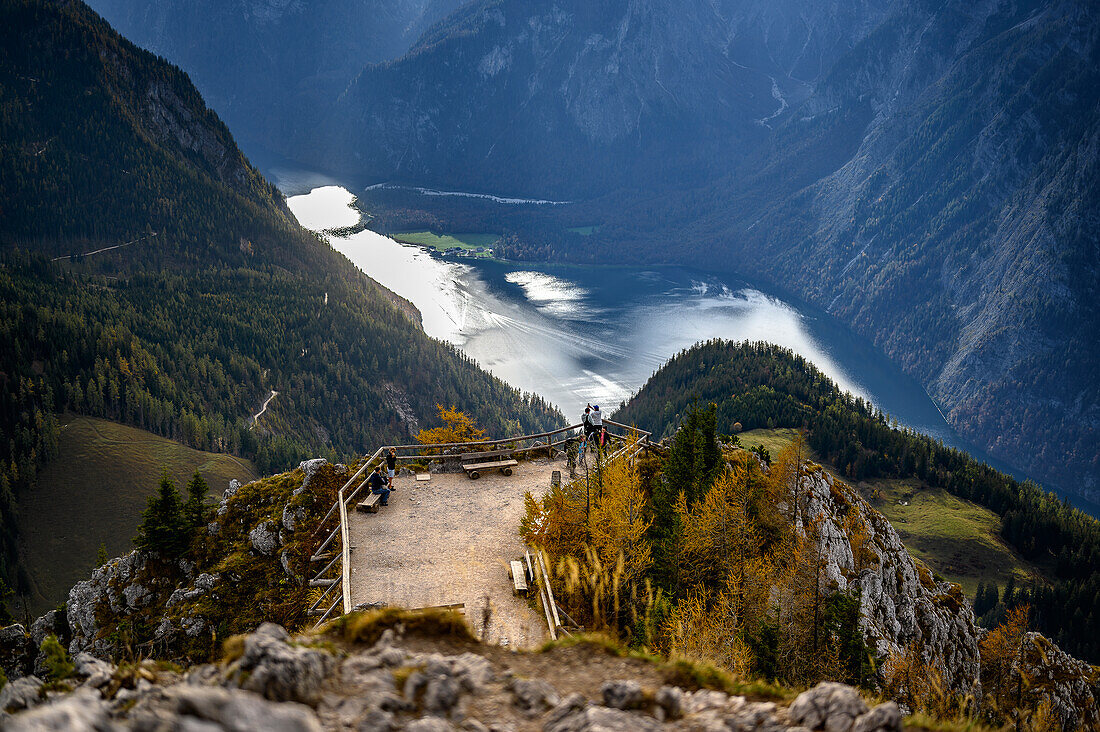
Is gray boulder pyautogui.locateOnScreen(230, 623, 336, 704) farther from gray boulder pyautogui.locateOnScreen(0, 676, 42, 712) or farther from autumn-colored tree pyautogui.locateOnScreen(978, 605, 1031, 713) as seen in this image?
autumn-colored tree pyautogui.locateOnScreen(978, 605, 1031, 713)

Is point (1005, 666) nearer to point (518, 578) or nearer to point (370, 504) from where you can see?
point (518, 578)

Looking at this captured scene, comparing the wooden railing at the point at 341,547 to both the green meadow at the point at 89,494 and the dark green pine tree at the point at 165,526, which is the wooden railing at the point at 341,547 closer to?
the dark green pine tree at the point at 165,526

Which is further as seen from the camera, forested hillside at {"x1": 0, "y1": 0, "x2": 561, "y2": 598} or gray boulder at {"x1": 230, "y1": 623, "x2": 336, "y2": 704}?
forested hillside at {"x1": 0, "y1": 0, "x2": 561, "y2": 598}

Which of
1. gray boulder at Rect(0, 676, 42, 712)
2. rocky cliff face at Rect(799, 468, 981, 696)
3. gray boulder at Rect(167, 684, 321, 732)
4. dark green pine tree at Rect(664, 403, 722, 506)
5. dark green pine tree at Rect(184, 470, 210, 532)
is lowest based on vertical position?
rocky cliff face at Rect(799, 468, 981, 696)

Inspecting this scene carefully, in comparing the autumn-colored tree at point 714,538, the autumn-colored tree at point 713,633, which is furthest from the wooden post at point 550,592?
the autumn-colored tree at point 714,538

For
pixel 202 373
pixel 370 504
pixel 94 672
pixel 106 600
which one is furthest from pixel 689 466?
pixel 202 373

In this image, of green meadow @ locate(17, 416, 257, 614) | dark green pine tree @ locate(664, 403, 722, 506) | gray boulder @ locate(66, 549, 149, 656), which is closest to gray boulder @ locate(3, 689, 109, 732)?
gray boulder @ locate(66, 549, 149, 656)

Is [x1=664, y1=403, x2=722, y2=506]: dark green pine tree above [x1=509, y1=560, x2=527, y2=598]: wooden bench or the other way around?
above

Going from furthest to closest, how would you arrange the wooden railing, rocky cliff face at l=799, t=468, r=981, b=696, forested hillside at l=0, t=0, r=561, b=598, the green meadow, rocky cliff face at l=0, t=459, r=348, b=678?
forested hillside at l=0, t=0, r=561, b=598, the green meadow, rocky cliff face at l=799, t=468, r=981, b=696, rocky cliff face at l=0, t=459, r=348, b=678, the wooden railing
